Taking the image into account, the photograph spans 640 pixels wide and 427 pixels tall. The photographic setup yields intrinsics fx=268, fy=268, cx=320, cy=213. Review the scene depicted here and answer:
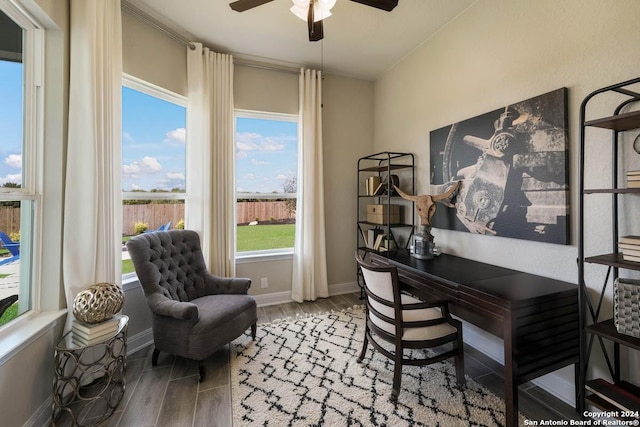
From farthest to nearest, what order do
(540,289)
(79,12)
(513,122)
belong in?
(513,122) → (79,12) → (540,289)

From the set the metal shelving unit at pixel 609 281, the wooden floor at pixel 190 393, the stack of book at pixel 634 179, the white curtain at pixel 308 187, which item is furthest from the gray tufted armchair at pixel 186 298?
the stack of book at pixel 634 179

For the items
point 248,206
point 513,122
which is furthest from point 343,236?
point 513,122

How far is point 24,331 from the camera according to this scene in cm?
145

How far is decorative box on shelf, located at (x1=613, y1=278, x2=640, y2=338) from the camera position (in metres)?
1.26

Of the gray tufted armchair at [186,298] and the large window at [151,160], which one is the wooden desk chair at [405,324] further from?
the large window at [151,160]

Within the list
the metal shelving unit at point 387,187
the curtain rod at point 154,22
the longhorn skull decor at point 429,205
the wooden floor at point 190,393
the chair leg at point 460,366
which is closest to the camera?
the wooden floor at point 190,393

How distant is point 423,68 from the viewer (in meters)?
2.89

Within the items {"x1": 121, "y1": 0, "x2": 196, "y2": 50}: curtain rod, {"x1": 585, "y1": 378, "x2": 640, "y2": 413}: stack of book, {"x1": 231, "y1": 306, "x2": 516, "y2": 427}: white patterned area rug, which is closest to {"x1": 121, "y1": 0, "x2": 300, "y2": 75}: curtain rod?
{"x1": 121, "y1": 0, "x2": 196, "y2": 50}: curtain rod

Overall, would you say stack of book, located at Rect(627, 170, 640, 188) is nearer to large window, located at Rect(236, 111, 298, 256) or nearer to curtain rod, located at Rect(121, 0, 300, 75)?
large window, located at Rect(236, 111, 298, 256)

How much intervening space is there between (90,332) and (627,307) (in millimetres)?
2820

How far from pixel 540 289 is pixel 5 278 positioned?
120 inches

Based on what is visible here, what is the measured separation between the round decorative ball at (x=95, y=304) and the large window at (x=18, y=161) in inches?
11.9

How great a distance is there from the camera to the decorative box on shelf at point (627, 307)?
1.26 meters

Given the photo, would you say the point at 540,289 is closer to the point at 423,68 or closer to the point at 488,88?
the point at 488,88
